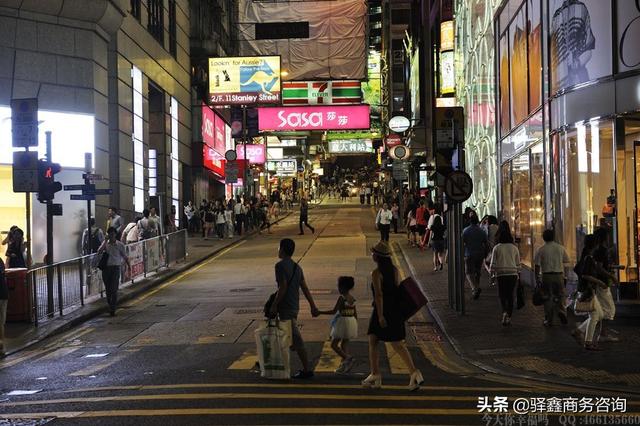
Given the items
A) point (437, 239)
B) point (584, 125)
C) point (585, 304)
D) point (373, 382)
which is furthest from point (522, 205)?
point (373, 382)

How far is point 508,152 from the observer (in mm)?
20484

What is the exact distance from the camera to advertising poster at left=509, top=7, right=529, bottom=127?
18.2 metres

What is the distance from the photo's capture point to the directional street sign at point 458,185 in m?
13.7

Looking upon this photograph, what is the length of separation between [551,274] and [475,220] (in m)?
4.03

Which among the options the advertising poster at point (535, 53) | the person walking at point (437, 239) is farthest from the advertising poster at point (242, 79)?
the advertising poster at point (535, 53)

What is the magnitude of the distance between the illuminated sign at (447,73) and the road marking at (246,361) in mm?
26334

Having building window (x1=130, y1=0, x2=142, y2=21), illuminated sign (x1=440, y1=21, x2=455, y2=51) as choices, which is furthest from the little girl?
illuminated sign (x1=440, y1=21, x2=455, y2=51)

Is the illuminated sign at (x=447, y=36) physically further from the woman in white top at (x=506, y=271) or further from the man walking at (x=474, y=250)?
the woman in white top at (x=506, y=271)

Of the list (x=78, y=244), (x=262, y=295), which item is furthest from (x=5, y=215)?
(x=262, y=295)

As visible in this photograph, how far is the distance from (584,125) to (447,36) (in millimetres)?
22763

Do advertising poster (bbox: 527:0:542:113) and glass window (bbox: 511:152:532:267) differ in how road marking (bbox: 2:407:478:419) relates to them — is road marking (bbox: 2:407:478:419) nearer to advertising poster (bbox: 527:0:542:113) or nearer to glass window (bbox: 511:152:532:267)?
advertising poster (bbox: 527:0:542:113)

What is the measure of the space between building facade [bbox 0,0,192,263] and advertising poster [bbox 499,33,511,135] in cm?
1322

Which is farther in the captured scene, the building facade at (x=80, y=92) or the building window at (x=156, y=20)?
the building window at (x=156, y=20)

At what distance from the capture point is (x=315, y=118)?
4528 cm
